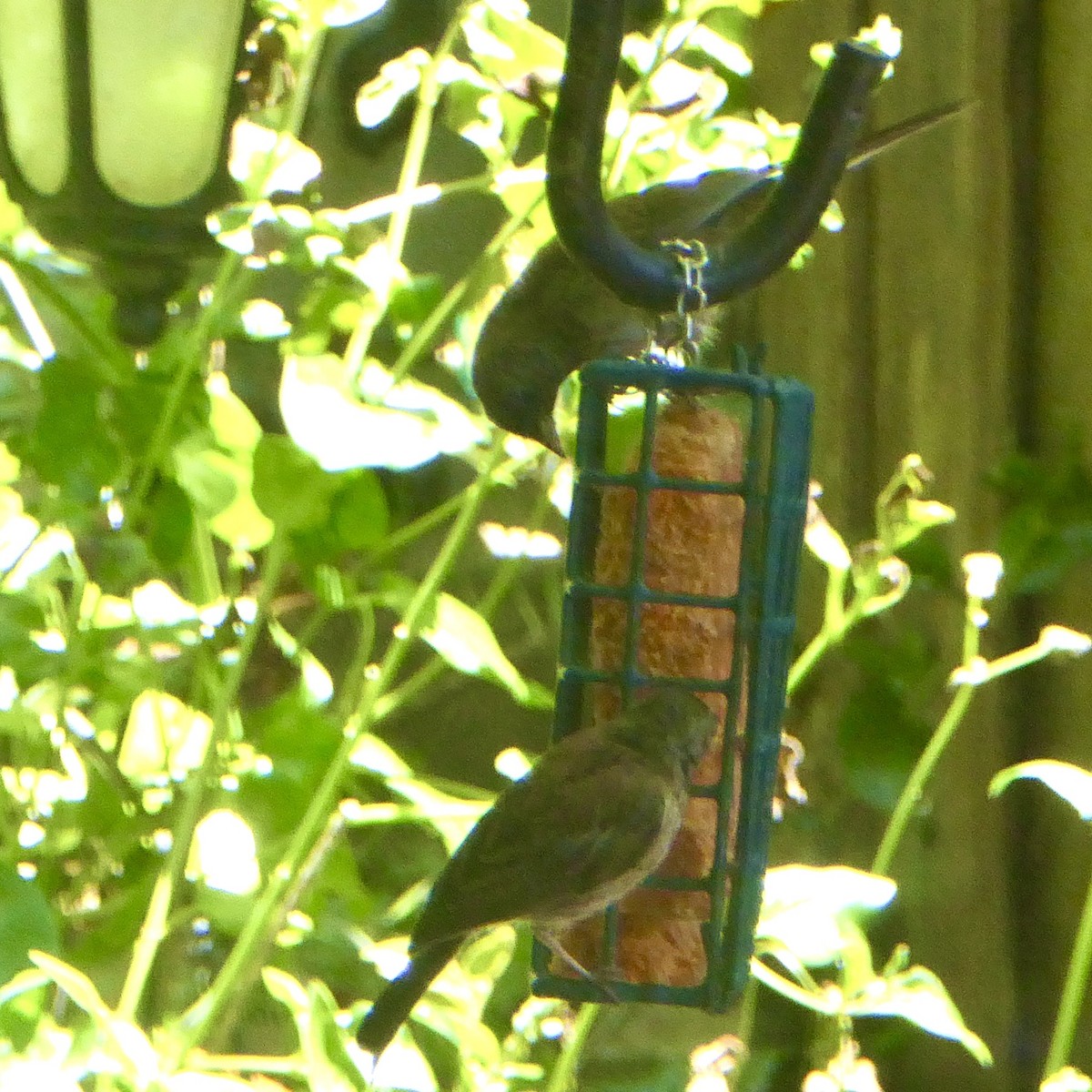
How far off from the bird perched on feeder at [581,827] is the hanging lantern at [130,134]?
67 cm

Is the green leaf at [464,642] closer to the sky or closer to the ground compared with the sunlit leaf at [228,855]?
closer to the sky

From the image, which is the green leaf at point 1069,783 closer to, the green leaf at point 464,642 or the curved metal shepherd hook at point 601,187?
the green leaf at point 464,642

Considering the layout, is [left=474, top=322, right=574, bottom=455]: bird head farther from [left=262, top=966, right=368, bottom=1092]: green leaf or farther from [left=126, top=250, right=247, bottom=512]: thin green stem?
[left=262, top=966, right=368, bottom=1092]: green leaf

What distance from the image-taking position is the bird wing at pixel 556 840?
103 centimetres

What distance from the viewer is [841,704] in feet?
6.69

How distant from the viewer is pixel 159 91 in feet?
5.02

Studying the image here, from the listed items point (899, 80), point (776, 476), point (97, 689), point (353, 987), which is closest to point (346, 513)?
point (97, 689)

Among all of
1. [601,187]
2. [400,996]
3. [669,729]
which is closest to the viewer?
[601,187]

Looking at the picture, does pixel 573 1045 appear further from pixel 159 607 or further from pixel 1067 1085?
pixel 159 607

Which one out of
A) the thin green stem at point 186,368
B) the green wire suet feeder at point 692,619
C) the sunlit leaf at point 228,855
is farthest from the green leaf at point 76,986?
the thin green stem at point 186,368

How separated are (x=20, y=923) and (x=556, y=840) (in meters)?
0.60

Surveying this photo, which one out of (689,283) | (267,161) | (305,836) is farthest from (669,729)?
(267,161)

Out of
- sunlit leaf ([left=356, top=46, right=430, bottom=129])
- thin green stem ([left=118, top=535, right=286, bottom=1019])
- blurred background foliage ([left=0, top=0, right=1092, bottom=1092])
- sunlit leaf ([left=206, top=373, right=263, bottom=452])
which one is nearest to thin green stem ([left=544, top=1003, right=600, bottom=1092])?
blurred background foliage ([left=0, top=0, right=1092, bottom=1092])

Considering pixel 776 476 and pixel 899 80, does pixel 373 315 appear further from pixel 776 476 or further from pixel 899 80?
pixel 899 80
